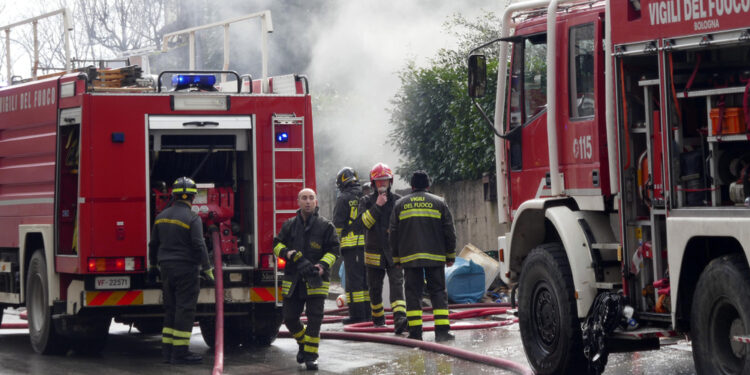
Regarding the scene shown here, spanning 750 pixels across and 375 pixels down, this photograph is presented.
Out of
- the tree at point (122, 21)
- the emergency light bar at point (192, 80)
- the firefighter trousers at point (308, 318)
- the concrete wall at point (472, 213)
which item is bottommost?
the firefighter trousers at point (308, 318)

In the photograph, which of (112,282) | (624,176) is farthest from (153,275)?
(624,176)

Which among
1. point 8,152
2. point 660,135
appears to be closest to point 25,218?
point 8,152

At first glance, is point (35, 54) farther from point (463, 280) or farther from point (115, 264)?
point (463, 280)

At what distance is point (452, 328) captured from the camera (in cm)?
1178

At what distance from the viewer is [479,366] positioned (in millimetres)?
9367

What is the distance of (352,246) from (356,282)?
1.36ft

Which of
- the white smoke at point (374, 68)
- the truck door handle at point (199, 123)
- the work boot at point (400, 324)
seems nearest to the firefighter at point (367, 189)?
the work boot at point (400, 324)

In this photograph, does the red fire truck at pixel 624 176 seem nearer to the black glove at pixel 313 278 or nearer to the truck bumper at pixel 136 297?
the black glove at pixel 313 278

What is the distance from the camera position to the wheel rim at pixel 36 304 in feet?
36.9

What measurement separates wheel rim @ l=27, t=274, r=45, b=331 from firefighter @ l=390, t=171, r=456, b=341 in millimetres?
3459

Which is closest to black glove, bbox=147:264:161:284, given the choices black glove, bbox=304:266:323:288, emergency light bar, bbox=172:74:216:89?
black glove, bbox=304:266:323:288

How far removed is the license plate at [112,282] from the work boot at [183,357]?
77 centimetres

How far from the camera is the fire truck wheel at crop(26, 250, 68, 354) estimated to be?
11.0 metres

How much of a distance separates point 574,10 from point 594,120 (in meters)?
0.86
